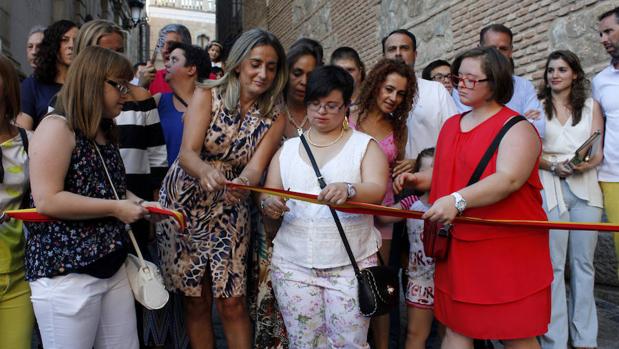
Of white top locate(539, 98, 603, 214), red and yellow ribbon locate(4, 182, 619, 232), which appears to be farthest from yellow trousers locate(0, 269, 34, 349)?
white top locate(539, 98, 603, 214)

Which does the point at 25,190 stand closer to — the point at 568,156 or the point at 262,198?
the point at 262,198

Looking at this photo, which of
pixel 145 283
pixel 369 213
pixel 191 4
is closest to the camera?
pixel 145 283

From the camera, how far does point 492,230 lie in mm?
2768

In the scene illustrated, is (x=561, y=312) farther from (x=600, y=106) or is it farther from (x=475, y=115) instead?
(x=475, y=115)

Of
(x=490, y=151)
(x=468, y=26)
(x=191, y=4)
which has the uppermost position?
(x=191, y=4)

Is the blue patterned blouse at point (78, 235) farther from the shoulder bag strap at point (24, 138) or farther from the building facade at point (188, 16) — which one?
the building facade at point (188, 16)

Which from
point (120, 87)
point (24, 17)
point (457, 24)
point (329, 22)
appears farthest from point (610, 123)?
point (24, 17)

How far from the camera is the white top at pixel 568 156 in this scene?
169 inches

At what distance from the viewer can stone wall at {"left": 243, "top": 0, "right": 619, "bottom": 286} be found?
18.8 ft

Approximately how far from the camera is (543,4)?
639cm

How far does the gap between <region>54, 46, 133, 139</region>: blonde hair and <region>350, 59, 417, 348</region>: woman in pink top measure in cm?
170

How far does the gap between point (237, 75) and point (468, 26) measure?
17.8 ft

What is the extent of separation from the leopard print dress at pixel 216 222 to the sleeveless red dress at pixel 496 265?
46.7 inches

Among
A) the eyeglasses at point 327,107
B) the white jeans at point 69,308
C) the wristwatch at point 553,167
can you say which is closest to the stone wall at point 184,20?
the wristwatch at point 553,167
